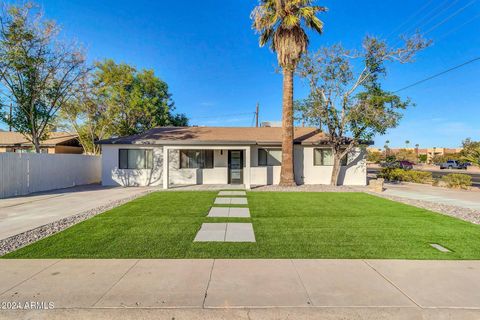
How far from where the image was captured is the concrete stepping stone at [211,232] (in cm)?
529

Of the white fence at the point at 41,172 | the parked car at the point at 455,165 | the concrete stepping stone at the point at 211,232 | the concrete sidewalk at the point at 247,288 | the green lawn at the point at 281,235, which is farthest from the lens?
the parked car at the point at 455,165

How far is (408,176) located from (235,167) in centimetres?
1238

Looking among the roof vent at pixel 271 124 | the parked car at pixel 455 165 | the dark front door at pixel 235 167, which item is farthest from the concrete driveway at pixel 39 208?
the parked car at pixel 455 165

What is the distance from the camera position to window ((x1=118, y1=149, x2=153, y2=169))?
48.1 feet

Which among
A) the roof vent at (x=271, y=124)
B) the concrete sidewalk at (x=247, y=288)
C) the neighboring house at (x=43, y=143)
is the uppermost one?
the roof vent at (x=271, y=124)

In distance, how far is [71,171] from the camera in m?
14.2

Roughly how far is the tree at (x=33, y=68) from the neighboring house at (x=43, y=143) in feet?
30.0

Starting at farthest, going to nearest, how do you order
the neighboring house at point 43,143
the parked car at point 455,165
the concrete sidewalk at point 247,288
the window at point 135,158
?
the parked car at point 455,165, the neighboring house at point 43,143, the window at point 135,158, the concrete sidewalk at point 247,288

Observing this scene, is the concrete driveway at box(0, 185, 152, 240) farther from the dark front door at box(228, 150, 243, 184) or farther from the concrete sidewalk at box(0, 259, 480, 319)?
the dark front door at box(228, 150, 243, 184)

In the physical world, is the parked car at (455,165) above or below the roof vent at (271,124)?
below

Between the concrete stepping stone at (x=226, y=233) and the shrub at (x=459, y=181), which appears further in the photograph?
the shrub at (x=459, y=181)

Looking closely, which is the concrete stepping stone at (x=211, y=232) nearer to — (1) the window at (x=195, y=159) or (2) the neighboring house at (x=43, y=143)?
(1) the window at (x=195, y=159)

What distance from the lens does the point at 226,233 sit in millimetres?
5719

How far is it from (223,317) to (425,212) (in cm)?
808
